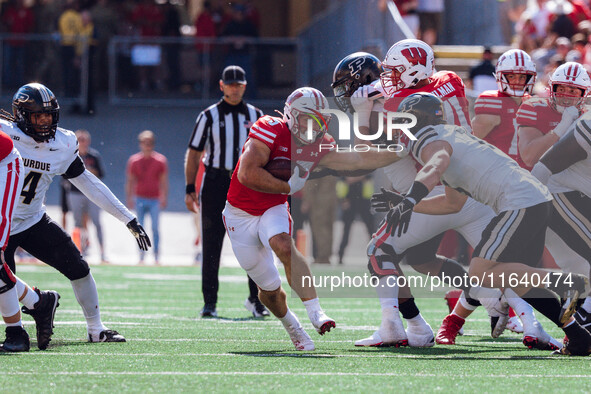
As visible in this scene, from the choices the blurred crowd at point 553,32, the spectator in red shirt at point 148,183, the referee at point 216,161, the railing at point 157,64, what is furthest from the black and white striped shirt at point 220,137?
the railing at point 157,64

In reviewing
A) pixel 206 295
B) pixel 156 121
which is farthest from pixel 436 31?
pixel 206 295

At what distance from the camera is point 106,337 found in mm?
6508

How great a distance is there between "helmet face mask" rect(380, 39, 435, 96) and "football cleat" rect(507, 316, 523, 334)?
1.76 meters

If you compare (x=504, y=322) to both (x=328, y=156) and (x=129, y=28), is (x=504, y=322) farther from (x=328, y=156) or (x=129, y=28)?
(x=129, y=28)

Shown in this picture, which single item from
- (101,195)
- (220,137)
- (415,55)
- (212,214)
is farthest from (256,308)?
(415,55)

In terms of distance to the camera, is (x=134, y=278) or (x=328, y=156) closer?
(x=328, y=156)

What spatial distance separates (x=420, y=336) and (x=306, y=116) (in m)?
1.41

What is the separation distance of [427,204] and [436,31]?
10.2 meters

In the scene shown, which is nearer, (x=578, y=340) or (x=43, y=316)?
(x=578, y=340)

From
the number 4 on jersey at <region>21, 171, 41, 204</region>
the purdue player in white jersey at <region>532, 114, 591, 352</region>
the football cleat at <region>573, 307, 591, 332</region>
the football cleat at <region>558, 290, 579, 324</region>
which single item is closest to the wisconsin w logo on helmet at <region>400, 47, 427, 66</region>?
the purdue player in white jersey at <region>532, 114, 591, 352</region>

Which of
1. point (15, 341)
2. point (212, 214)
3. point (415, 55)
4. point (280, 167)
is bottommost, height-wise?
point (15, 341)

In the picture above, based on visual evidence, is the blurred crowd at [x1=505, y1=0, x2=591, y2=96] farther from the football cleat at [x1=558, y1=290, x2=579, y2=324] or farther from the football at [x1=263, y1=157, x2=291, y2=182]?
the football at [x1=263, y1=157, x2=291, y2=182]

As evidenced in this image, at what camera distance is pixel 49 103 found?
6312mm

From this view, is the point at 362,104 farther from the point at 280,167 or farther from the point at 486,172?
the point at 486,172
